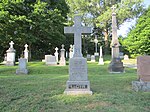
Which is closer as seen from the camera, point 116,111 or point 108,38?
point 116,111

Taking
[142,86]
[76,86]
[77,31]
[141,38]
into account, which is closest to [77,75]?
[76,86]

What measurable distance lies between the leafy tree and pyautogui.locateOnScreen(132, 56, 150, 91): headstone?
36124 millimetres

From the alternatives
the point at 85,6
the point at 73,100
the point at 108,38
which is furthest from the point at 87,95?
the point at 108,38

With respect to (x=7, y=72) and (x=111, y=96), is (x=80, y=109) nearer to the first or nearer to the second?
(x=111, y=96)

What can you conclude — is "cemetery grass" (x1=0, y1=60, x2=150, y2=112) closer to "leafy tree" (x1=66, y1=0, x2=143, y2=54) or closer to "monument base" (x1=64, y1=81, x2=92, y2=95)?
"monument base" (x1=64, y1=81, x2=92, y2=95)

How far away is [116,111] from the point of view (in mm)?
5090

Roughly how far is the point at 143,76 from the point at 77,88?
93.2 inches

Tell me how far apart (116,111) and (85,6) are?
41704 mm

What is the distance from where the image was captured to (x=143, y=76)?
24.9 feet

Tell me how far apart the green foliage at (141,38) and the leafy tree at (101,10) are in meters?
2.48

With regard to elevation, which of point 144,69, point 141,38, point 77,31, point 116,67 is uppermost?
point 141,38

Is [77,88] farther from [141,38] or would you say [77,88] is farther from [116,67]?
[141,38]

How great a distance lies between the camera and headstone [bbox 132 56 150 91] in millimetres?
7268

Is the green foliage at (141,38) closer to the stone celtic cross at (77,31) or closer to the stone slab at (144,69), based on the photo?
the stone slab at (144,69)
